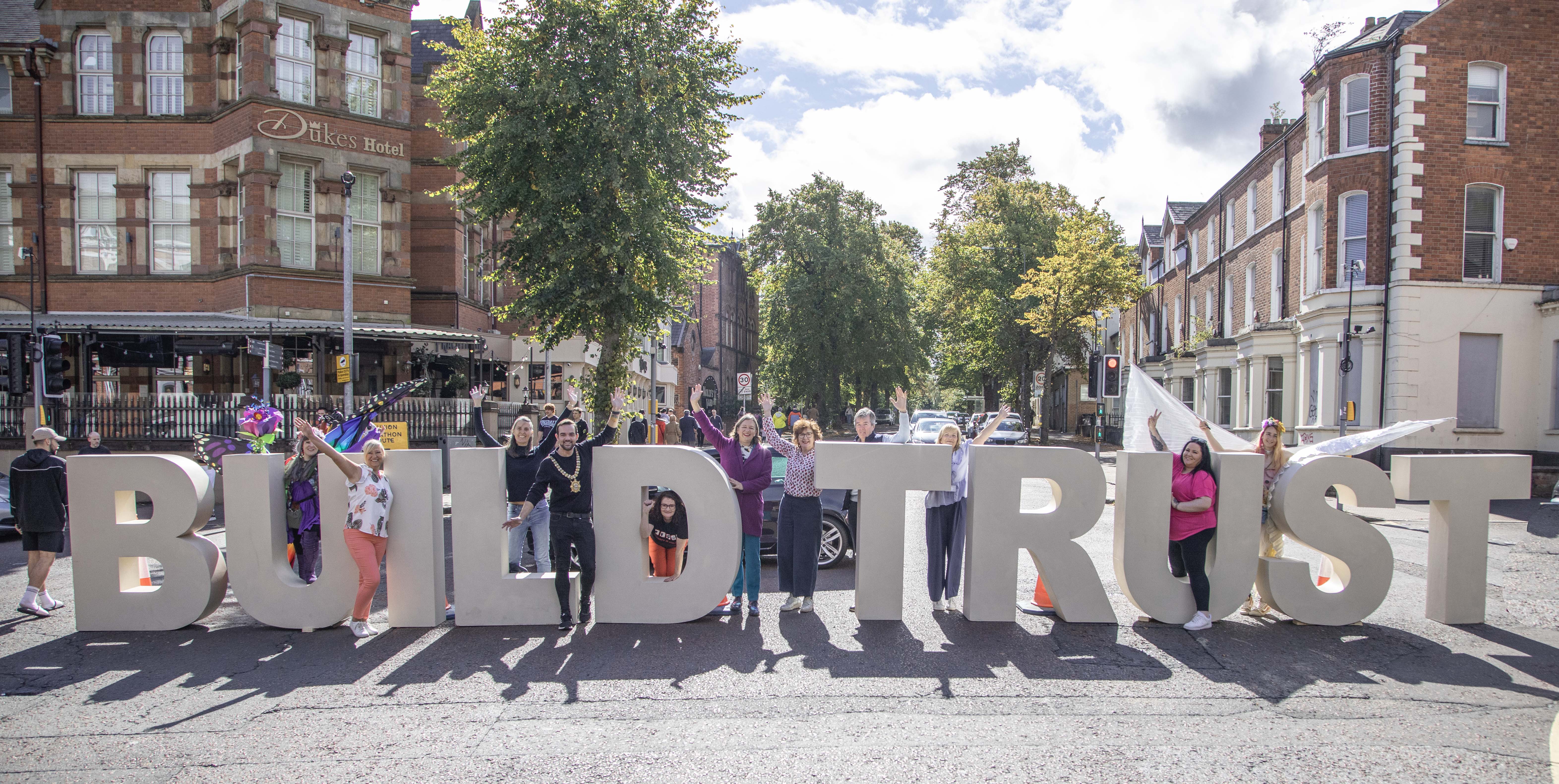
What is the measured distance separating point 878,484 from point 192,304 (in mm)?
22130

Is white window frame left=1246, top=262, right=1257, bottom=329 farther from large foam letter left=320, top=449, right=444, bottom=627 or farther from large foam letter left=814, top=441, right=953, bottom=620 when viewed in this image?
large foam letter left=320, top=449, right=444, bottom=627

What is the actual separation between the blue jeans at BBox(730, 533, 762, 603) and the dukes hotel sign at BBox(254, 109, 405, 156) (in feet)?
63.5

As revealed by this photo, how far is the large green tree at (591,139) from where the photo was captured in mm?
17609

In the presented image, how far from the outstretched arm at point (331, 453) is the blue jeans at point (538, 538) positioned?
1.53 meters

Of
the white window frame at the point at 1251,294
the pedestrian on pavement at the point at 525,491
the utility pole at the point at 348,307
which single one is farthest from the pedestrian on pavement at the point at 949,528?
the white window frame at the point at 1251,294

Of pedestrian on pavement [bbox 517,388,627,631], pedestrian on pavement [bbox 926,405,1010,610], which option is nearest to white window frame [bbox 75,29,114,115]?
pedestrian on pavement [bbox 517,388,627,631]

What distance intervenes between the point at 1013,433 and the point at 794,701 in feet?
100

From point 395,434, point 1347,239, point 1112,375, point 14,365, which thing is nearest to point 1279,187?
point 1347,239

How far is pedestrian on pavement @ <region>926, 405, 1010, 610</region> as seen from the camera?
7.60 m

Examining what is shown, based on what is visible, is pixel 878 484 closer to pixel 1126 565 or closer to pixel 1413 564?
pixel 1126 565

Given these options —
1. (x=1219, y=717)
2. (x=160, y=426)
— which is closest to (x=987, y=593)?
(x=1219, y=717)

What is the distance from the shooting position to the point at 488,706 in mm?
5281

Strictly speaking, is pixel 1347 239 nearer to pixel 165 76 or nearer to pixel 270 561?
pixel 270 561

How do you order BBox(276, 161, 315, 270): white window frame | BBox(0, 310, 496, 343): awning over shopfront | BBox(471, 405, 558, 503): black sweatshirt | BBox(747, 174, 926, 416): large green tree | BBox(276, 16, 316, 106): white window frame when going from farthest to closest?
BBox(747, 174, 926, 416): large green tree
BBox(276, 161, 315, 270): white window frame
BBox(276, 16, 316, 106): white window frame
BBox(0, 310, 496, 343): awning over shopfront
BBox(471, 405, 558, 503): black sweatshirt
